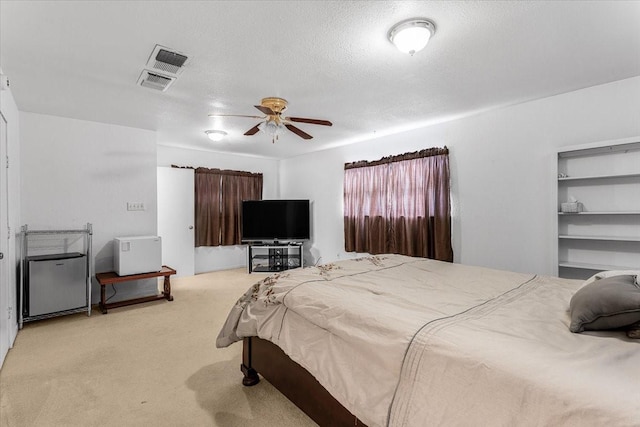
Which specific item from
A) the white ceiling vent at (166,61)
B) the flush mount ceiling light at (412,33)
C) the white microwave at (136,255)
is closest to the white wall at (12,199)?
the white microwave at (136,255)

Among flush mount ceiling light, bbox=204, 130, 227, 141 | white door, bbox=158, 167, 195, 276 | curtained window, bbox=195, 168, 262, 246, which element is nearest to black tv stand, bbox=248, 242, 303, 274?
curtained window, bbox=195, 168, 262, 246

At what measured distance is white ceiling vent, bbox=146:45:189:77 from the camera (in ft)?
7.43

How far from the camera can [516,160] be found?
135 inches

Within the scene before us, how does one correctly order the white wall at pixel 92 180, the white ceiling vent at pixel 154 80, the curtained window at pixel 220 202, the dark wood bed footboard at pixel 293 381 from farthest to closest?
1. the curtained window at pixel 220 202
2. the white wall at pixel 92 180
3. the white ceiling vent at pixel 154 80
4. the dark wood bed footboard at pixel 293 381

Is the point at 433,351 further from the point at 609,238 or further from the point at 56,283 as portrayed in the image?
the point at 56,283

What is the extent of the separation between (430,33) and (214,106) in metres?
2.38

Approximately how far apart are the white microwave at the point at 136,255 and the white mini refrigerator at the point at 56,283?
379mm

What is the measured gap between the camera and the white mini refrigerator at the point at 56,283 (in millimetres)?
3279

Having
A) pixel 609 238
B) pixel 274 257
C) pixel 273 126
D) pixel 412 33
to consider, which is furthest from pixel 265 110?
pixel 274 257

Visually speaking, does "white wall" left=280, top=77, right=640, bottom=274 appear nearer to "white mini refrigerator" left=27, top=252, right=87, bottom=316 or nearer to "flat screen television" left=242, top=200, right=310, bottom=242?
"flat screen television" left=242, top=200, right=310, bottom=242

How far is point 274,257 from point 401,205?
9.38 feet

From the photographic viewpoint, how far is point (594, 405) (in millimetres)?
835

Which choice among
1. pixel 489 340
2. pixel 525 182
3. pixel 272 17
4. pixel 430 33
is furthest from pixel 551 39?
pixel 489 340

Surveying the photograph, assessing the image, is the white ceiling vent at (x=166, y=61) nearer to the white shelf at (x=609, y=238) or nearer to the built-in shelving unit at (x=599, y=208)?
the built-in shelving unit at (x=599, y=208)
